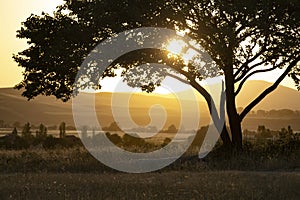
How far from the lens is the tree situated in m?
26.2

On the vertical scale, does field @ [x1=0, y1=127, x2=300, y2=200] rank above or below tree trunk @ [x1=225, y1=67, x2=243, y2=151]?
below

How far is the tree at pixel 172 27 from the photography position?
86.0ft

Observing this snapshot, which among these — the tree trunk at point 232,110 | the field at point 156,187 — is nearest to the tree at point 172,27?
the tree trunk at point 232,110

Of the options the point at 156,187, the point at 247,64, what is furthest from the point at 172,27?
the point at 156,187

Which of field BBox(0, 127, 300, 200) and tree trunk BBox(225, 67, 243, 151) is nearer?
field BBox(0, 127, 300, 200)

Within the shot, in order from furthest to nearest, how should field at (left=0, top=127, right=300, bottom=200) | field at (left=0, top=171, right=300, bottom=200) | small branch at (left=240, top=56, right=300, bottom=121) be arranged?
small branch at (left=240, top=56, right=300, bottom=121), field at (left=0, top=127, right=300, bottom=200), field at (left=0, top=171, right=300, bottom=200)

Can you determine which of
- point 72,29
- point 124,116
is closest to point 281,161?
point 72,29

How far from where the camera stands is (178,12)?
27.0 metres

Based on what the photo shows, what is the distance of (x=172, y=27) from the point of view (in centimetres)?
2753

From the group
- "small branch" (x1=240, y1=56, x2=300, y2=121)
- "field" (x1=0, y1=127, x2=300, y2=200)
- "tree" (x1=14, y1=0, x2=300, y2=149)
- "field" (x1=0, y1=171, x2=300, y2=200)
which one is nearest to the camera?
"field" (x1=0, y1=171, x2=300, y2=200)

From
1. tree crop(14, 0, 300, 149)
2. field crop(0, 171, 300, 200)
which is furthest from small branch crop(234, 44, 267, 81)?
field crop(0, 171, 300, 200)

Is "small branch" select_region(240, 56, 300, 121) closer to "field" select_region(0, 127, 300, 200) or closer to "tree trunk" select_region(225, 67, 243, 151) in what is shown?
"tree trunk" select_region(225, 67, 243, 151)

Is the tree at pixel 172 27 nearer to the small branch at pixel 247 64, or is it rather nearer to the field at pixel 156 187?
the small branch at pixel 247 64

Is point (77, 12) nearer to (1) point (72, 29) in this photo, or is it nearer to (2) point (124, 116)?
(1) point (72, 29)
